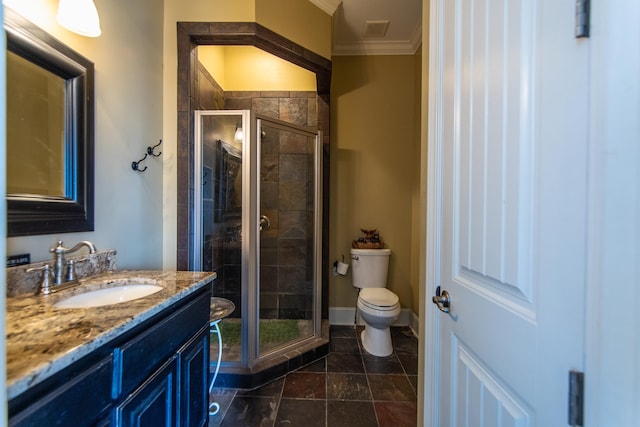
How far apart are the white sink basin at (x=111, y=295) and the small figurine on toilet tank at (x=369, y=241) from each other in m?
1.87

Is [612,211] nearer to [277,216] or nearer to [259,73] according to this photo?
[277,216]

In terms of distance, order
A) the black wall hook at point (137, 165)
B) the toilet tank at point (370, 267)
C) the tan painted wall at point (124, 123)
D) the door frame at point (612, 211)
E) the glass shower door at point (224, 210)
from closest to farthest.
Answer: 1. the door frame at point (612, 211)
2. the tan painted wall at point (124, 123)
3. the black wall hook at point (137, 165)
4. the glass shower door at point (224, 210)
5. the toilet tank at point (370, 267)

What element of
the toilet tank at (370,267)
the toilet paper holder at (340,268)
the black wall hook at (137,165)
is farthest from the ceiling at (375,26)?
the toilet paper holder at (340,268)

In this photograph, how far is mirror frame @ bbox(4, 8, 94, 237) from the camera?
893 millimetres

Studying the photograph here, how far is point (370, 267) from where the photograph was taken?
2.50 m

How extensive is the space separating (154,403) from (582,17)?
1.43 metres

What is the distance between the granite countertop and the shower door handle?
116cm

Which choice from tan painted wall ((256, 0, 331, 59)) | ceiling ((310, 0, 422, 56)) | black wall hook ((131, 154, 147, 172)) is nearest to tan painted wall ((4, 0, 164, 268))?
black wall hook ((131, 154, 147, 172))

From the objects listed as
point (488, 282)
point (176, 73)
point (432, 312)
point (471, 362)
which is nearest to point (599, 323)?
point (488, 282)

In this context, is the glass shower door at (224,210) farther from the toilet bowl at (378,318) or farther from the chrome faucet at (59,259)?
the toilet bowl at (378,318)

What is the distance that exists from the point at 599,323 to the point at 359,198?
92.3 inches

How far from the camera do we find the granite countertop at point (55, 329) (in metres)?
0.48

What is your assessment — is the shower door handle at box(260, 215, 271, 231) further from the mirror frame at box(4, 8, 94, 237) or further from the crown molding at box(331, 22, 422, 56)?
the crown molding at box(331, 22, 422, 56)

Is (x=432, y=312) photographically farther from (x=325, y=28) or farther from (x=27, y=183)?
(x=325, y=28)
